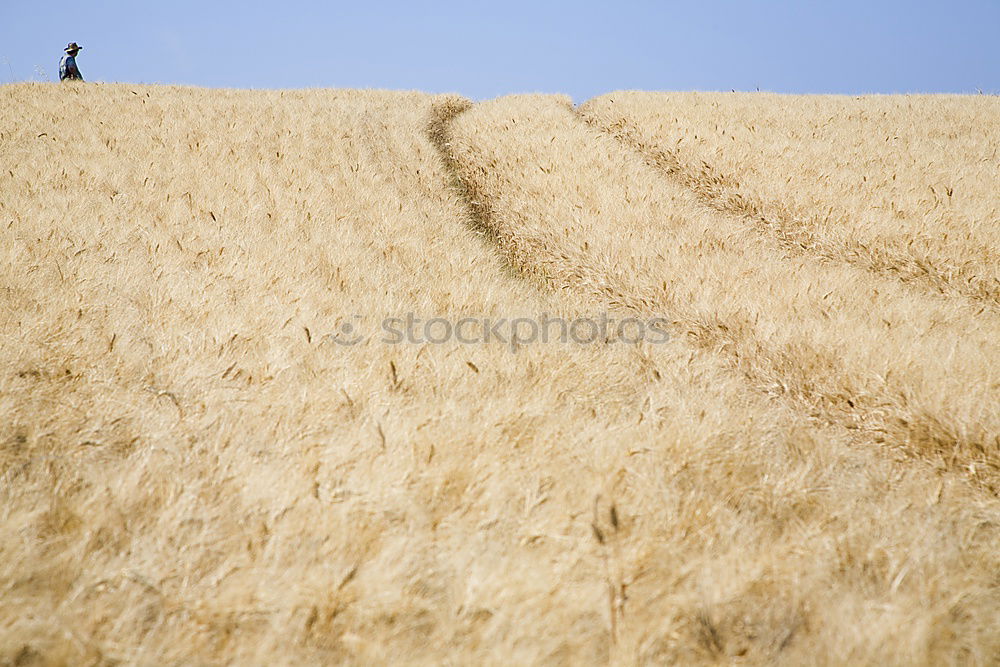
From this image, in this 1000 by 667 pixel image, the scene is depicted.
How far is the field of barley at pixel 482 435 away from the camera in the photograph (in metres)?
1.82

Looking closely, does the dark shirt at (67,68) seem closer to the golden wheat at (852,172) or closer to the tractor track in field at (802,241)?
the golden wheat at (852,172)

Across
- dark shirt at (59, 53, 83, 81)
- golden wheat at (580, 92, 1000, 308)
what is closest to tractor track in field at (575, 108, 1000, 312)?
golden wheat at (580, 92, 1000, 308)

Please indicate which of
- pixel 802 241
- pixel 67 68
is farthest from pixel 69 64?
pixel 802 241

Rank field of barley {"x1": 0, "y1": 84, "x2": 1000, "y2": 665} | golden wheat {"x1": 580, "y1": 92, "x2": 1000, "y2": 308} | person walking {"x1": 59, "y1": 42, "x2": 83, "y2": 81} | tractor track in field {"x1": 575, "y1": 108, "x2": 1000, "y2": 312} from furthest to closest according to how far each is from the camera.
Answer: person walking {"x1": 59, "y1": 42, "x2": 83, "y2": 81}, golden wheat {"x1": 580, "y1": 92, "x2": 1000, "y2": 308}, tractor track in field {"x1": 575, "y1": 108, "x2": 1000, "y2": 312}, field of barley {"x1": 0, "y1": 84, "x2": 1000, "y2": 665}

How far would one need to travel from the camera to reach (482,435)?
2.73m

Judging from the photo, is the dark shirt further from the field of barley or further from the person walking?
the field of barley

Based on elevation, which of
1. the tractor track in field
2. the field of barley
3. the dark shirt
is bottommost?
A: the field of barley

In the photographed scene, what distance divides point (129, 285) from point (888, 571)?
5.17 metres

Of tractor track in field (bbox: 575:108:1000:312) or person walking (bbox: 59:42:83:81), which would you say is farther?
person walking (bbox: 59:42:83:81)

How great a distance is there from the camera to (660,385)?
11.8 ft

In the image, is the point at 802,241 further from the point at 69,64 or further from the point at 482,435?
the point at 69,64

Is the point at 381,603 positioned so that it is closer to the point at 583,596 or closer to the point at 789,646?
the point at 583,596

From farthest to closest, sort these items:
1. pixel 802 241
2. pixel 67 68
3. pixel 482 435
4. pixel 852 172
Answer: pixel 67 68 → pixel 852 172 → pixel 802 241 → pixel 482 435

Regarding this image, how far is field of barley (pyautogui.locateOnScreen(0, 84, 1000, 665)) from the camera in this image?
5.98 ft
